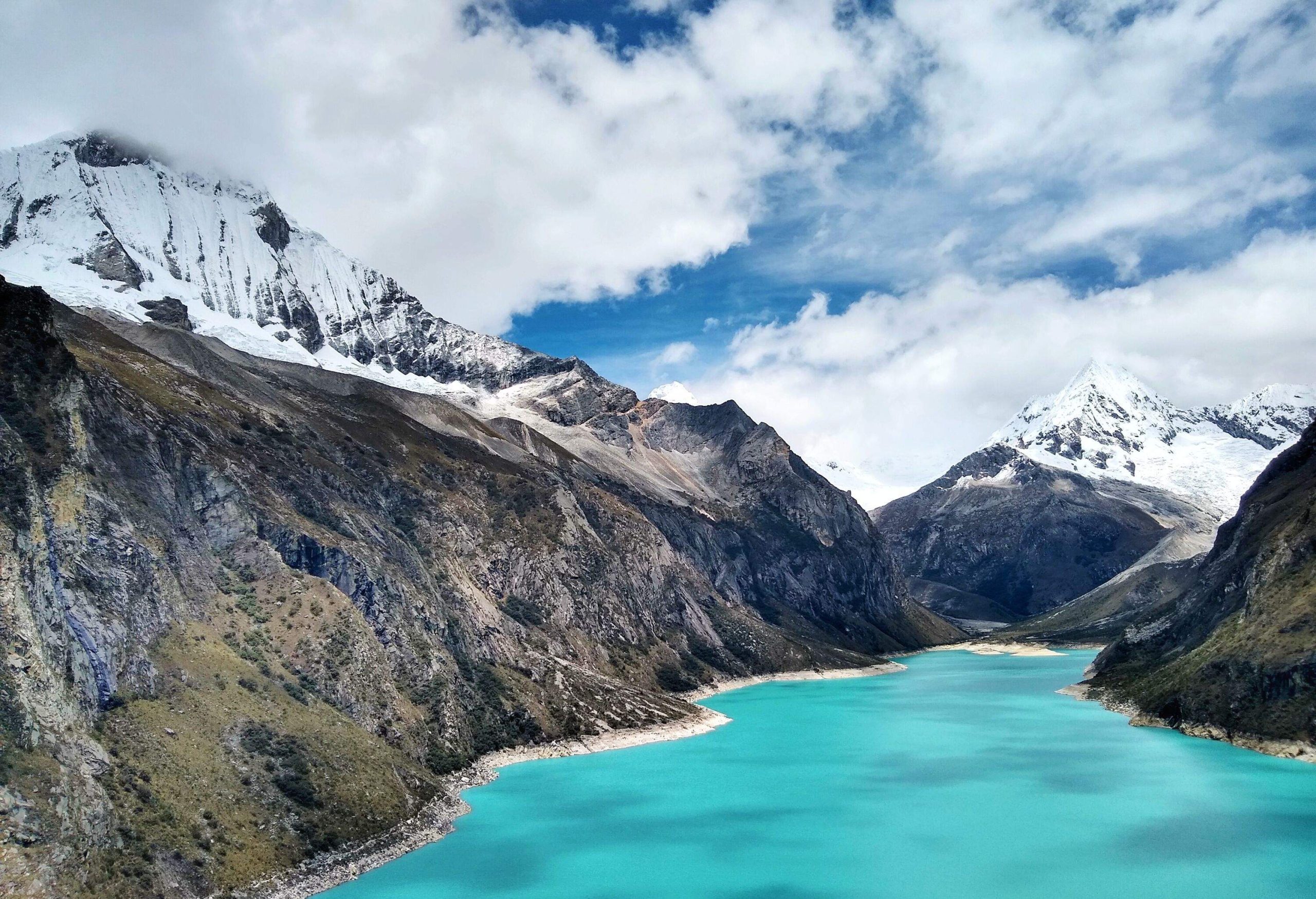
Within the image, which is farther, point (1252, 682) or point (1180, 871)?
point (1252, 682)

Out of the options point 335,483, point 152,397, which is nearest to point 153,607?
point 152,397

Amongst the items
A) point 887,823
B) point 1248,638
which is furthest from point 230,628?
point 1248,638

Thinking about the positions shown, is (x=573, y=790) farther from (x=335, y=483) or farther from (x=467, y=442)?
(x=467, y=442)

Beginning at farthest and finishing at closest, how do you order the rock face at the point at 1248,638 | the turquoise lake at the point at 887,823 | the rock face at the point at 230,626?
the rock face at the point at 1248,638, the turquoise lake at the point at 887,823, the rock face at the point at 230,626

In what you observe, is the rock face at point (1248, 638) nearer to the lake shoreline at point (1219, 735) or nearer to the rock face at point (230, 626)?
the lake shoreline at point (1219, 735)

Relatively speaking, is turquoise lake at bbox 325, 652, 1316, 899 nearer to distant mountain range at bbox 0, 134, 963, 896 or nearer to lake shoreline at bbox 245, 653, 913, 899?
lake shoreline at bbox 245, 653, 913, 899

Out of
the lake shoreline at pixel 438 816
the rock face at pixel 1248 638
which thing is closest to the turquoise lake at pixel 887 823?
the lake shoreline at pixel 438 816
